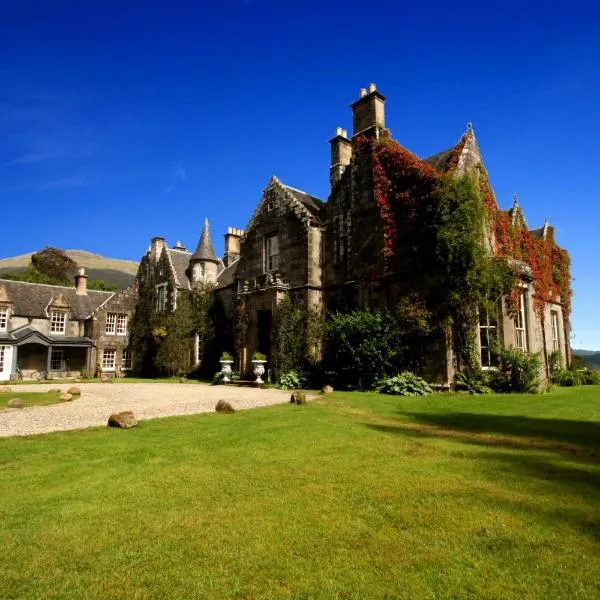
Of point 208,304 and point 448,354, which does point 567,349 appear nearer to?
point 448,354

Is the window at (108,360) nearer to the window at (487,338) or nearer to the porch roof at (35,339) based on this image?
the porch roof at (35,339)

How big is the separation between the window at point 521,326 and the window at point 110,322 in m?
29.2

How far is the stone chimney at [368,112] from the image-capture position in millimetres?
20359

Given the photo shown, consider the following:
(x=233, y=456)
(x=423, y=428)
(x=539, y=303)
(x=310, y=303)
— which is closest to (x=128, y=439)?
(x=233, y=456)

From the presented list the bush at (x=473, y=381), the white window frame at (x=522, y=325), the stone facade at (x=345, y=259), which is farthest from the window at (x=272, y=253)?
the white window frame at (x=522, y=325)

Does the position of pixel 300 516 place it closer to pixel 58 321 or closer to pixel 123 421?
pixel 123 421

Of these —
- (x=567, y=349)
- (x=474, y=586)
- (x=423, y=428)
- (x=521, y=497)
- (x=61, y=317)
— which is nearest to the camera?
(x=474, y=586)

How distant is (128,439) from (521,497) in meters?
6.17

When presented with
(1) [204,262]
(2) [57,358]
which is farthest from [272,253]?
(2) [57,358]

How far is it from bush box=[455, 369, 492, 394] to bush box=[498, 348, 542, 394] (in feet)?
2.92

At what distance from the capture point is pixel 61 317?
34562 millimetres

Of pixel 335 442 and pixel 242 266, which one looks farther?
pixel 242 266

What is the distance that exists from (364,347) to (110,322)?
25314 mm

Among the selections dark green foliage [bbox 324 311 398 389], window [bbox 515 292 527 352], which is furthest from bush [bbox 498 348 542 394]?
dark green foliage [bbox 324 311 398 389]
